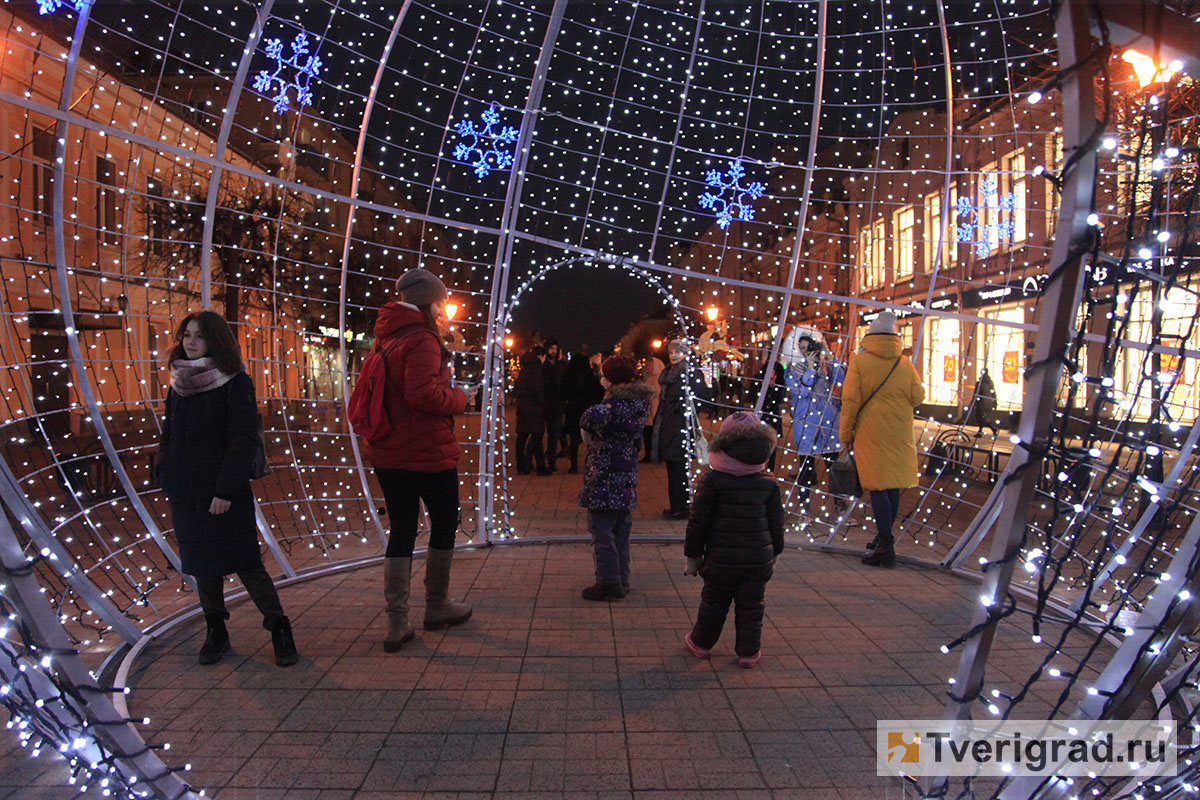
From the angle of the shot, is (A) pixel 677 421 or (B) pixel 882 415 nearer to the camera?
(B) pixel 882 415

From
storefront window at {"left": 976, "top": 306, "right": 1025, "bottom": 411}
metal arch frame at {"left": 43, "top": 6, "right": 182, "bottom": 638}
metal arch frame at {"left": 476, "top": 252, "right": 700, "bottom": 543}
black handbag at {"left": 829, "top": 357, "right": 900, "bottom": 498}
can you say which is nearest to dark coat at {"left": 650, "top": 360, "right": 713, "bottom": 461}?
metal arch frame at {"left": 476, "top": 252, "right": 700, "bottom": 543}

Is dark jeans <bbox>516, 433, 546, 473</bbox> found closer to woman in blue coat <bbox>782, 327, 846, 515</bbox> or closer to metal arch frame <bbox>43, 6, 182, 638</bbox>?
woman in blue coat <bbox>782, 327, 846, 515</bbox>

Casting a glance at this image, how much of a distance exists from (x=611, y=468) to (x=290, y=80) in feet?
10.5

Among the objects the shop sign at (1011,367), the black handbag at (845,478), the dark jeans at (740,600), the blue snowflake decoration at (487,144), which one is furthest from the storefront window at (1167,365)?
the blue snowflake decoration at (487,144)

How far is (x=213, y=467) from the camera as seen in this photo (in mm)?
3605

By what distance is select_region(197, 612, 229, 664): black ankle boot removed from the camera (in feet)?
12.0

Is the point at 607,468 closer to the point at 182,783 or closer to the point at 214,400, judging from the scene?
the point at 214,400

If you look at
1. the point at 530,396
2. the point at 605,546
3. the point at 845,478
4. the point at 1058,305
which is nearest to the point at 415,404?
the point at 605,546

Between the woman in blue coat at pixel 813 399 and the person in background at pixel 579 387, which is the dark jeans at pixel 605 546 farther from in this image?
the person in background at pixel 579 387

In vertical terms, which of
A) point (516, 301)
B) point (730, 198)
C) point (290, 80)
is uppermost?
point (290, 80)

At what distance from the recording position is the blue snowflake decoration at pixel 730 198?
6.10 metres

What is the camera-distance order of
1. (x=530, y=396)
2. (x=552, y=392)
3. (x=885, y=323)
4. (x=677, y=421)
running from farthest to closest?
(x=552, y=392)
(x=530, y=396)
(x=677, y=421)
(x=885, y=323)

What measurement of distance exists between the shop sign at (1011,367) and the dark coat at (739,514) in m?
2.98

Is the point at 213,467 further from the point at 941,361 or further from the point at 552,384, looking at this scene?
the point at 552,384
